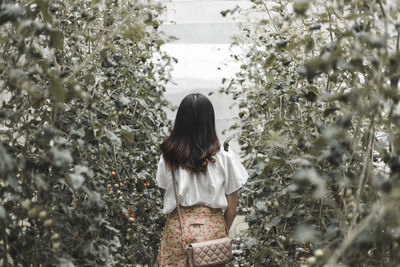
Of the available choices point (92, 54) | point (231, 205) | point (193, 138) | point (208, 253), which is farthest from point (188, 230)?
point (92, 54)

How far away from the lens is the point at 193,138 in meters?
2.29

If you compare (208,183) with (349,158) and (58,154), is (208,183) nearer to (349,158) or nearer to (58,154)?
(349,158)

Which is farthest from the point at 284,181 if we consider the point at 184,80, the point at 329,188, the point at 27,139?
the point at 184,80

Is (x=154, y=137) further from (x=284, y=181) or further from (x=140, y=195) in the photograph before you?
(x=284, y=181)

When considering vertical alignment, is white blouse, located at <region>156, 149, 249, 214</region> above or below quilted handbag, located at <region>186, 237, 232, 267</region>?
above

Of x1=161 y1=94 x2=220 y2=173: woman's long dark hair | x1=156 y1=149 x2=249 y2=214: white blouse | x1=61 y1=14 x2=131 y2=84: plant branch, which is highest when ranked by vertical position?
x1=61 y1=14 x2=131 y2=84: plant branch

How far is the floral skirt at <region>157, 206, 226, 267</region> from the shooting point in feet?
7.30

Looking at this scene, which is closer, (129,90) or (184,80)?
(129,90)

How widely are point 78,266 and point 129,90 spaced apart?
134cm

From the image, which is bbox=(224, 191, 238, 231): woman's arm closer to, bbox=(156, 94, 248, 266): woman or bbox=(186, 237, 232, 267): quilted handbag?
bbox=(156, 94, 248, 266): woman

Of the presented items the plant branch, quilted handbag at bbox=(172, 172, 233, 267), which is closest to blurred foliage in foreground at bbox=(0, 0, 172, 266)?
the plant branch

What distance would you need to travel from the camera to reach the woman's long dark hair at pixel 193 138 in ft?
7.43

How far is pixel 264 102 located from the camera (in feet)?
8.05

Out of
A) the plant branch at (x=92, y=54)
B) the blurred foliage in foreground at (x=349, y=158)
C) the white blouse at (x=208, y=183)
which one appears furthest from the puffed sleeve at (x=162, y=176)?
the plant branch at (x=92, y=54)
